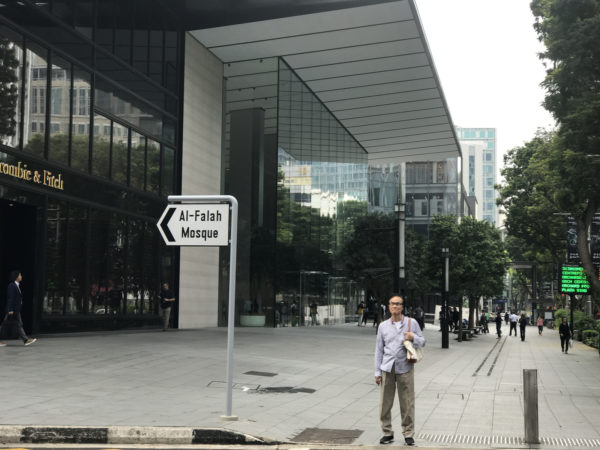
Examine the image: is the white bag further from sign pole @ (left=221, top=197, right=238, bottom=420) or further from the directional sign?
the directional sign

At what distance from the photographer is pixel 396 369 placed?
27.7 ft

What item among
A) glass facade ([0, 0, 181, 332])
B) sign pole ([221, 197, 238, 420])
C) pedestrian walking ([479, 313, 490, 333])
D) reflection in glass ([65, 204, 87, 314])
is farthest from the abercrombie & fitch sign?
pedestrian walking ([479, 313, 490, 333])

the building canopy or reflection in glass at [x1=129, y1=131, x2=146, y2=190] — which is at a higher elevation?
the building canopy

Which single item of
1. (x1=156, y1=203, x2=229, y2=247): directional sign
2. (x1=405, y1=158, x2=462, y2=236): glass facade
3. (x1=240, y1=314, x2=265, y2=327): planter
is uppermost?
(x1=405, y1=158, x2=462, y2=236): glass facade

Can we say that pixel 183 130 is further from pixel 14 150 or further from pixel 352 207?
pixel 352 207

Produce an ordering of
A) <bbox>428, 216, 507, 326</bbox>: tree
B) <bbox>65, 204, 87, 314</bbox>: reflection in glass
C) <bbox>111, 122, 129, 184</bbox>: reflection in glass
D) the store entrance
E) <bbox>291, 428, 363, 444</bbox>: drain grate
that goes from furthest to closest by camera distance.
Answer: <bbox>428, 216, 507, 326</bbox>: tree, <bbox>111, 122, 129, 184</bbox>: reflection in glass, <bbox>65, 204, 87, 314</bbox>: reflection in glass, the store entrance, <bbox>291, 428, 363, 444</bbox>: drain grate

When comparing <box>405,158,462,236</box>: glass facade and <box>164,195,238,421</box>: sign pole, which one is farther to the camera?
<box>405,158,462,236</box>: glass facade

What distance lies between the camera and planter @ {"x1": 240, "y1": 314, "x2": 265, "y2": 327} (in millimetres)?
32312

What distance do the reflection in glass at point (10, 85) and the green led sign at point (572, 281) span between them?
97.2 ft

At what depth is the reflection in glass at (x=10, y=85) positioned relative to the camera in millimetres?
17422

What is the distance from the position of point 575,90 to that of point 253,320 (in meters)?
18.1

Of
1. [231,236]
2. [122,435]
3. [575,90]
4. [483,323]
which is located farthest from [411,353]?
[483,323]

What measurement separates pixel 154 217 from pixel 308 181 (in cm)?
1343

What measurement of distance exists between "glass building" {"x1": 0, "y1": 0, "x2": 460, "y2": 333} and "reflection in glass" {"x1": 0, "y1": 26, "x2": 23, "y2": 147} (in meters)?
0.05
